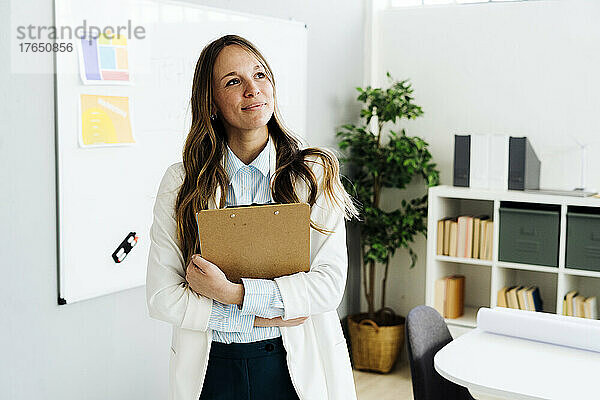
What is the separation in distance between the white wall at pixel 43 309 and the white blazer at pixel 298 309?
35.1 inches

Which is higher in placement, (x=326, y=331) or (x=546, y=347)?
(x=326, y=331)

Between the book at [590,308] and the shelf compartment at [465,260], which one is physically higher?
the shelf compartment at [465,260]

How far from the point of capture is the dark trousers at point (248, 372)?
180 cm

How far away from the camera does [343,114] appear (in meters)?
4.53

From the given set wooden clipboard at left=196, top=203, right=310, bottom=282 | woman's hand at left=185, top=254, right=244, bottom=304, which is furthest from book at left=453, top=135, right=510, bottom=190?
woman's hand at left=185, top=254, right=244, bottom=304

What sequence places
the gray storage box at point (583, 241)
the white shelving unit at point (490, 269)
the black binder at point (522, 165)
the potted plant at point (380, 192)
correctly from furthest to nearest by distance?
1. the potted plant at point (380, 192)
2. the black binder at point (522, 165)
3. the white shelving unit at point (490, 269)
4. the gray storage box at point (583, 241)

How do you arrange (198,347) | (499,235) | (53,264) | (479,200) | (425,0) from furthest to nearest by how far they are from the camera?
1. (425,0)
2. (479,200)
3. (499,235)
4. (53,264)
5. (198,347)

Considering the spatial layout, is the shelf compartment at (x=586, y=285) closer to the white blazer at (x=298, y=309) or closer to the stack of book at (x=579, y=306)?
the stack of book at (x=579, y=306)

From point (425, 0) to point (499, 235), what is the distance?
1594 millimetres

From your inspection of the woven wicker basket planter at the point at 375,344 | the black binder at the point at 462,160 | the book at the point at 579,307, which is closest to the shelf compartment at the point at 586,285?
the book at the point at 579,307

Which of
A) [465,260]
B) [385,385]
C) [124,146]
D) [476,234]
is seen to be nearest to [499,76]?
[476,234]

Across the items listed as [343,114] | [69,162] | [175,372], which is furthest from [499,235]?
[175,372]

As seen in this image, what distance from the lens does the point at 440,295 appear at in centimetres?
423

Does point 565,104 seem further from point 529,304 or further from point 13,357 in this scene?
point 13,357
